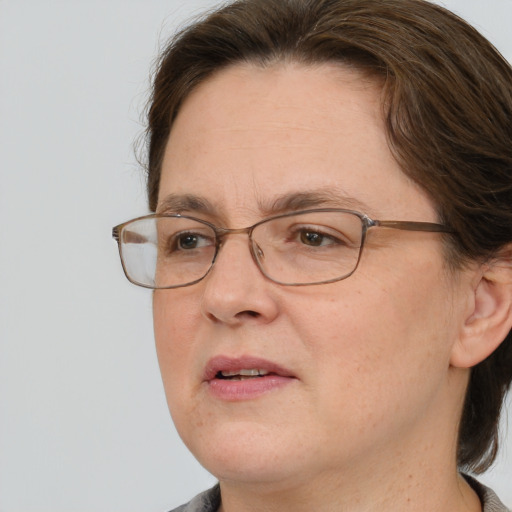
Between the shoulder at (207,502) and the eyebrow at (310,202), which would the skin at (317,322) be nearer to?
the eyebrow at (310,202)

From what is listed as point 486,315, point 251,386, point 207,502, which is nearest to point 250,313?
point 251,386

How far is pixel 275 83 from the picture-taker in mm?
2938

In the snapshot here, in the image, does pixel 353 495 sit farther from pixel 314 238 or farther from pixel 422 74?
pixel 422 74

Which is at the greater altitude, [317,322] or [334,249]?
[334,249]

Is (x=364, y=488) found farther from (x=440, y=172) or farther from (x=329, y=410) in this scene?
(x=440, y=172)

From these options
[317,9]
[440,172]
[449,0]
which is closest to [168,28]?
[449,0]

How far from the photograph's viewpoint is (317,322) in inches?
106

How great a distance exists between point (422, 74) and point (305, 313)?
65 centimetres

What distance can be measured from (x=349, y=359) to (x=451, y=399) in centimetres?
43

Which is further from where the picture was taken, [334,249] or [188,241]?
[188,241]

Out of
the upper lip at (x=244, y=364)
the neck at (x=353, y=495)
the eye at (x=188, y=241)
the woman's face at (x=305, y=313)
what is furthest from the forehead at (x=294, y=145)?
the neck at (x=353, y=495)

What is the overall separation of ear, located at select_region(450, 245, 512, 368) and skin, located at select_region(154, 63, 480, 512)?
25 mm

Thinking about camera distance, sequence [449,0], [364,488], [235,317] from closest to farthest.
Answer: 1. [235,317]
2. [364,488]
3. [449,0]

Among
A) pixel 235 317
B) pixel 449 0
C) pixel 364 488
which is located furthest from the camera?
pixel 449 0
